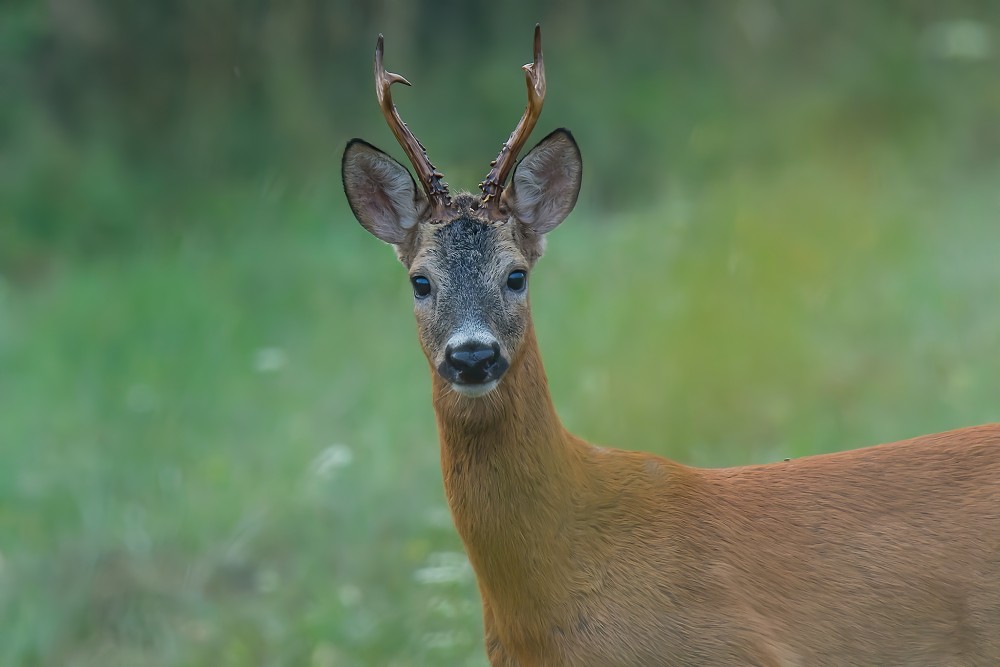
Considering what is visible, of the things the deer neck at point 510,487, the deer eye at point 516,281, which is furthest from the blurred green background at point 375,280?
the deer eye at point 516,281

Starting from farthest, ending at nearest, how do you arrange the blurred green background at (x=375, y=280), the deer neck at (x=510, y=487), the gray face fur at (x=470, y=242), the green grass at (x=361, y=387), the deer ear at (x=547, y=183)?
the blurred green background at (x=375, y=280)
the green grass at (x=361, y=387)
the deer ear at (x=547, y=183)
the deer neck at (x=510, y=487)
the gray face fur at (x=470, y=242)

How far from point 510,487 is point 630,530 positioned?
41 cm

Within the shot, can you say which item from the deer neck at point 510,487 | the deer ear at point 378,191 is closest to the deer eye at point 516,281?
the deer neck at point 510,487

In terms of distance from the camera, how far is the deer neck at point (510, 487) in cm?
429

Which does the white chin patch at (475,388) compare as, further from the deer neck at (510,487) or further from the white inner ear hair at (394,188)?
the white inner ear hair at (394,188)

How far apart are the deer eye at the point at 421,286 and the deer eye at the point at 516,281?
0.82ft

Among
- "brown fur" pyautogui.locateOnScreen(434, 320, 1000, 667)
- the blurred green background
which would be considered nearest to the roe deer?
"brown fur" pyautogui.locateOnScreen(434, 320, 1000, 667)

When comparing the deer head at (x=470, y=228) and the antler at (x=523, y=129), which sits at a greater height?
the antler at (x=523, y=129)

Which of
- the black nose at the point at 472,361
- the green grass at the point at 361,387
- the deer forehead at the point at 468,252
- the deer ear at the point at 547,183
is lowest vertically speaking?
the green grass at the point at 361,387

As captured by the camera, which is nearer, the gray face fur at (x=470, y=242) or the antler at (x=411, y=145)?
the gray face fur at (x=470, y=242)

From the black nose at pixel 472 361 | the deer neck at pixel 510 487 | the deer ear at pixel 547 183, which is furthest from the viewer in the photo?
the deer ear at pixel 547 183

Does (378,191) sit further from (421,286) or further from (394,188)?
(421,286)

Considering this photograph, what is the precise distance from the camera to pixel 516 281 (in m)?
4.38

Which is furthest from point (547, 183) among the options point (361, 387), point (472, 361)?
point (361, 387)
